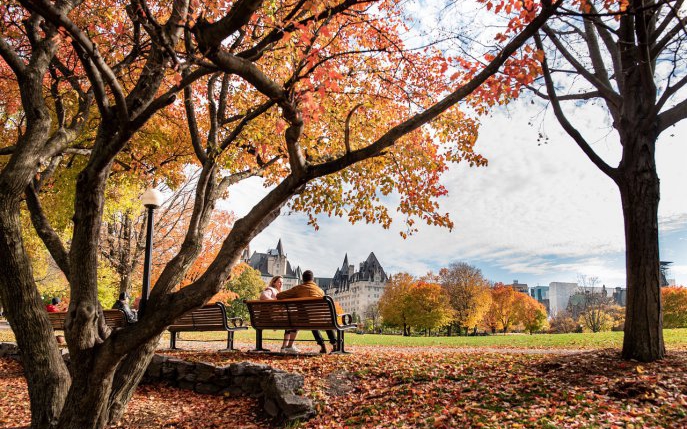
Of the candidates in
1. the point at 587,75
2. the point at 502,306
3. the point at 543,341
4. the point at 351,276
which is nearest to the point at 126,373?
the point at 587,75

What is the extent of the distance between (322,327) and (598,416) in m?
4.59

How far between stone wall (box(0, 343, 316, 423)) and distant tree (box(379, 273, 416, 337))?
42499 mm

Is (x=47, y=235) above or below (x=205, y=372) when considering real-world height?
above

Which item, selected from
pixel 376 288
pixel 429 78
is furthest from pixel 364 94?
pixel 376 288

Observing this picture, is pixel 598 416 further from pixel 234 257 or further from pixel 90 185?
pixel 90 185

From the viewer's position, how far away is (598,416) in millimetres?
4742

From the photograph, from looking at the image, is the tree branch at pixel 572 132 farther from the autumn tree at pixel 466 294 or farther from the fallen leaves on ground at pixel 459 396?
the autumn tree at pixel 466 294

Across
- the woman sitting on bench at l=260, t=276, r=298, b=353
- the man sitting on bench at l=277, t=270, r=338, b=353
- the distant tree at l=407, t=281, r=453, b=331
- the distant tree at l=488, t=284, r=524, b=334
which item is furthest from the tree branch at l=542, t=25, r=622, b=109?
the distant tree at l=488, t=284, r=524, b=334

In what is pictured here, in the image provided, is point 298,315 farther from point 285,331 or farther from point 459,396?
point 459,396

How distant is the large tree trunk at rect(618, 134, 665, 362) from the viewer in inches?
269

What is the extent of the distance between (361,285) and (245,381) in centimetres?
12012

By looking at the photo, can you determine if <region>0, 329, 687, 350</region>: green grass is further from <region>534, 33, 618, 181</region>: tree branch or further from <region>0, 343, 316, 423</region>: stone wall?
<region>0, 343, 316, 423</region>: stone wall

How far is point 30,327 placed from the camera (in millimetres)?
5238

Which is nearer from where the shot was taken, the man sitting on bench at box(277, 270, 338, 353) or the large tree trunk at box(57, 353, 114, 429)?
the large tree trunk at box(57, 353, 114, 429)
